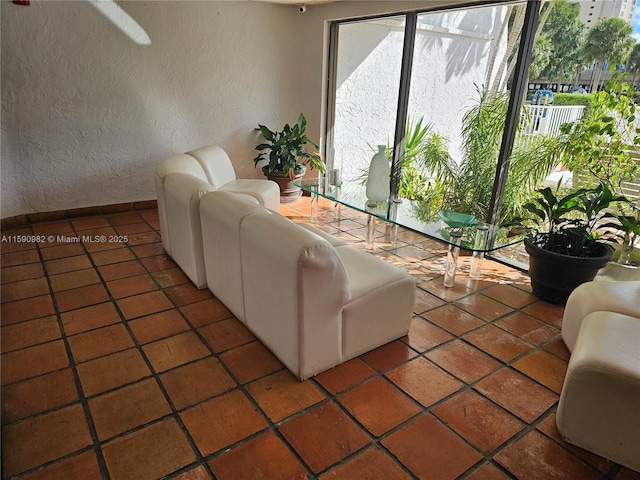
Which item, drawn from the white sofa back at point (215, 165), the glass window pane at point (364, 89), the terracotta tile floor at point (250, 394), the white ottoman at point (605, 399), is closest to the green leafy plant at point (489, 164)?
the terracotta tile floor at point (250, 394)

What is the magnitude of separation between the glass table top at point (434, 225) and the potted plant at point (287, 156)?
1282 millimetres

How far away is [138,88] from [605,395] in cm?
440

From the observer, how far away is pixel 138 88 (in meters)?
4.18

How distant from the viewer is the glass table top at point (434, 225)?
270cm

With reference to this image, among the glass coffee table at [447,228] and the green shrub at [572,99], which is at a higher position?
the green shrub at [572,99]

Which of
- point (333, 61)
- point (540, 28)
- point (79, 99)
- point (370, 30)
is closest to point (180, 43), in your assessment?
point (79, 99)

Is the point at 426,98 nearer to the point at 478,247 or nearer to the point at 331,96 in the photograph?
the point at 331,96

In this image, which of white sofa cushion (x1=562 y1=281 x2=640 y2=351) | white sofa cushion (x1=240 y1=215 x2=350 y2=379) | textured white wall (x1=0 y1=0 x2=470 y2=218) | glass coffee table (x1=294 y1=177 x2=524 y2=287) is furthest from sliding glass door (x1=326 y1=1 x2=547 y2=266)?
white sofa cushion (x1=240 y1=215 x2=350 y2=379)

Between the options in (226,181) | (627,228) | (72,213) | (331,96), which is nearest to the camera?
(627,228)

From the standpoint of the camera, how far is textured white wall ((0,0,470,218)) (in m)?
3.71

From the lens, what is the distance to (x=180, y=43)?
4285 mm

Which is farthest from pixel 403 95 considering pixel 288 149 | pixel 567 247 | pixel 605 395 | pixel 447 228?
pixel 605 395

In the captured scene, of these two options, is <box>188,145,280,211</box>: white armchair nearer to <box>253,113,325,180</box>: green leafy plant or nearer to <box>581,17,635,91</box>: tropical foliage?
<box>253,113,325,180</box>: green leafy plant

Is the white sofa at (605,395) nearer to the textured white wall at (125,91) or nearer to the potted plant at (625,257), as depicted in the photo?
the potted plant at (625,257)
